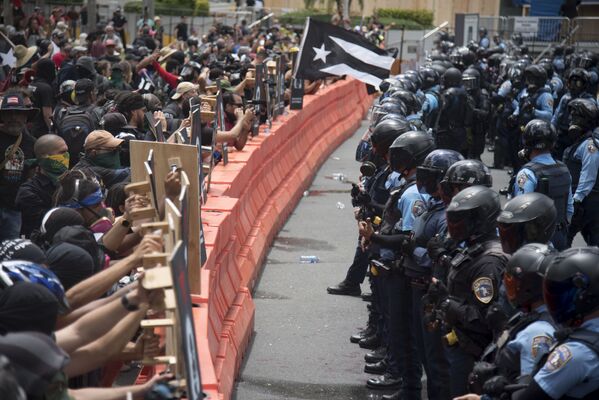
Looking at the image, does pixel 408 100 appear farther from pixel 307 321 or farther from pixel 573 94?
pixel 573 94

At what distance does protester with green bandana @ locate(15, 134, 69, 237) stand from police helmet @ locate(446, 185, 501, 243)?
12.0ft

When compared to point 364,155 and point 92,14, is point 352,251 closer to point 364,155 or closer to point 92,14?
point 364,155

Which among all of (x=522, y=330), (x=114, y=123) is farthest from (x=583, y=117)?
(x=522, y=330)

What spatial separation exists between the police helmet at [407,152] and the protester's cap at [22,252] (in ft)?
13.3

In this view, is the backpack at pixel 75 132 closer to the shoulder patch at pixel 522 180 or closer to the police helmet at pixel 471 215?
the shoulder patch at pixel 522 180

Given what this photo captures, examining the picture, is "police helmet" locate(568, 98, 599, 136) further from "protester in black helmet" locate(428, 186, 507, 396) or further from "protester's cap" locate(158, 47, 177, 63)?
"protester's cap" locate(158, 47, 177, 63)

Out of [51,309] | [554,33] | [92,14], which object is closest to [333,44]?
[51,309]

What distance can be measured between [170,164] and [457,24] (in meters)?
34.3

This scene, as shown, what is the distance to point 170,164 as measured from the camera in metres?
7.10

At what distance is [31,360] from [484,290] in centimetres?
328

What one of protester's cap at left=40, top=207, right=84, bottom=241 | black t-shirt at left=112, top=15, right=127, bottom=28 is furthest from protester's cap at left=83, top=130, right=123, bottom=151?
black t-shirt at left=112, top=15, right=127, bottom=28

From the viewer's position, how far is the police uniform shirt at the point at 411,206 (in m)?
8.73

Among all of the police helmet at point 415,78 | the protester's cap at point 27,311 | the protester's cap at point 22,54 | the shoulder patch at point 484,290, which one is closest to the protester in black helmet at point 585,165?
the police helmet at point 415,78

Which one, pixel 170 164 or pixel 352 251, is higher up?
pixel 170 164
